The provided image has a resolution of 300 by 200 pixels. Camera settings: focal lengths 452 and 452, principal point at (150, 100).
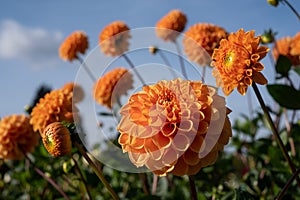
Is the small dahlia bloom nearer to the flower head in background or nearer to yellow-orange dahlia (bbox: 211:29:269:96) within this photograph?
yellow-orange dahlia (bbox: 211:29:269:96)

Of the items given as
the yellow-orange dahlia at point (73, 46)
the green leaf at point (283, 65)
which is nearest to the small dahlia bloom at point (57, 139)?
the green leaf at point (283, 65)

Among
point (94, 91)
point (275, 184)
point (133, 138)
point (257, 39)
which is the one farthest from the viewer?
point (94, 91)

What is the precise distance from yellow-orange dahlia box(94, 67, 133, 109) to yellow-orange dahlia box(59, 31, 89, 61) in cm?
55

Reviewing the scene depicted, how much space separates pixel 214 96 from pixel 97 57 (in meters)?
1.02

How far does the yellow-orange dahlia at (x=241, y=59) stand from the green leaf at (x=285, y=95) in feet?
1.12

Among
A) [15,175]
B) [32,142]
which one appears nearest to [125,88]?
[32,142]

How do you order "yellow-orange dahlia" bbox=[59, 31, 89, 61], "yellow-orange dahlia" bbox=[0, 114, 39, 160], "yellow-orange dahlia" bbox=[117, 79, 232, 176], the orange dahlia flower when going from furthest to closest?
1. "yellow-orange dahlia" bbox=[59, 31, 89, 61]
2. the orange dahlia flower
3. "yellow-orange dahlia" bbox=[0, 114, 39, 160]
4. "yellow-orange dahlia" bbox=[117, 79, 232, 176]

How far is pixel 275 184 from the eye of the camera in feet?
5.80

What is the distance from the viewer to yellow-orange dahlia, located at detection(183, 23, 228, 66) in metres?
1.87

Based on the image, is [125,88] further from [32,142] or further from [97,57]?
[32,142]

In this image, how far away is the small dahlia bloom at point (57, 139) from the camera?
3.34 feet

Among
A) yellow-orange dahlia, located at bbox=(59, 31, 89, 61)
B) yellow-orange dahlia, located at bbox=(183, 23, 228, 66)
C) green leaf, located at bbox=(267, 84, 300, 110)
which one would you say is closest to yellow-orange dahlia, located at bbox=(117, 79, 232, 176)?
green leaf, located at bbox=(267, 84, 300, 110)

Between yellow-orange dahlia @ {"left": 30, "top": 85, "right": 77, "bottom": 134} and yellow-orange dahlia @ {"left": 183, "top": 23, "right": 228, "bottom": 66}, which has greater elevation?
yellow-orange dahlia @ {"left": 30, "top": 85, "right": 77, "bottom": 134}

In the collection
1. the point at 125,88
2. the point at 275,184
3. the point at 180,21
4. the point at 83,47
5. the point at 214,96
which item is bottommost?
the point at 275,184
